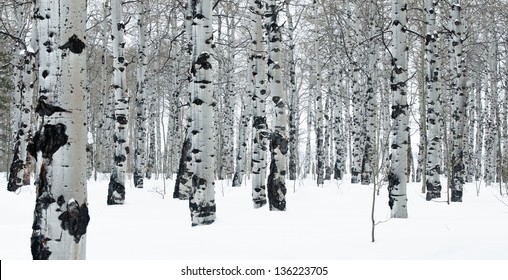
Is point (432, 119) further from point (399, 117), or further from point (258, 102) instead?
point (258, 102)

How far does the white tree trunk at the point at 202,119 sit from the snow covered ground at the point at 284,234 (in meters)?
0.33

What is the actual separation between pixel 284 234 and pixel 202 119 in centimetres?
188

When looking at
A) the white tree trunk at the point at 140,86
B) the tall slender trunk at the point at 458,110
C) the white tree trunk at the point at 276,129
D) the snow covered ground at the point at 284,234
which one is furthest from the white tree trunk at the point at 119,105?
the tall slender trunk at the point at 458,110

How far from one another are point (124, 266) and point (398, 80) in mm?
5043

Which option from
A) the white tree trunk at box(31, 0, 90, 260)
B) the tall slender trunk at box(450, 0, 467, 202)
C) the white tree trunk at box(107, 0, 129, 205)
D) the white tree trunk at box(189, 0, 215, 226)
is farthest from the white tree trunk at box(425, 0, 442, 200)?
the white tree trunk at box(31, 0, 90, 260)

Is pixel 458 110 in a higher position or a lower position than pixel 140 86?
lower

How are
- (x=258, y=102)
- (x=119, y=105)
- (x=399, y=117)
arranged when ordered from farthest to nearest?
(x=119, y=105) → (x=258, y=102) → (x=399, y=117)

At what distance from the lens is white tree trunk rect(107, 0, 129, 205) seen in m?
9.16

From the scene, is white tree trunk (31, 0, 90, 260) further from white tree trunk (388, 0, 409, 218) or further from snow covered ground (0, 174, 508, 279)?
white tree trunk (388, 0, 409, 218)

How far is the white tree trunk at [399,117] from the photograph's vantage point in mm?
6742

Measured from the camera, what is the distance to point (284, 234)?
5.14m

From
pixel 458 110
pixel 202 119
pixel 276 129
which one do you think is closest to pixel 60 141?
pixel 202 119

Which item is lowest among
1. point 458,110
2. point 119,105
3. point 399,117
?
point 399,117

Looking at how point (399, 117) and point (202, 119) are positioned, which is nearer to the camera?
point (202, 119)
